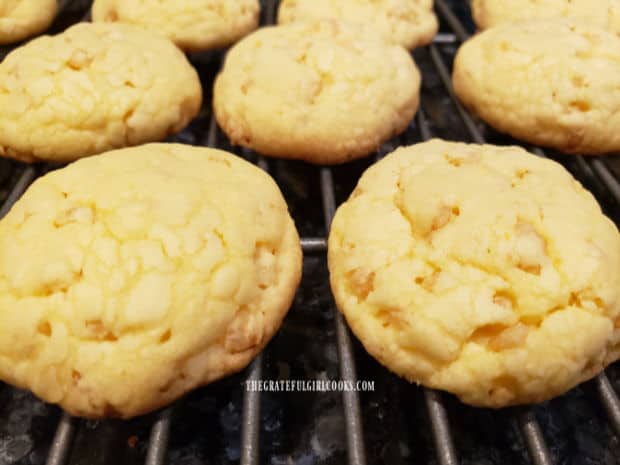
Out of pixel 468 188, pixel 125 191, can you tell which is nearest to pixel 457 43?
pixel 468 188

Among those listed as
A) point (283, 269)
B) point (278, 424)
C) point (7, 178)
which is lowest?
A: point (278, 424)

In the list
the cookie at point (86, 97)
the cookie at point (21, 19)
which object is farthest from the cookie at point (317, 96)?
the cookie at point (21, 19)

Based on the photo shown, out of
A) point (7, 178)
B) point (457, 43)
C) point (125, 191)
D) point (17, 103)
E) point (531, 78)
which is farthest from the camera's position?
point (457, 43)

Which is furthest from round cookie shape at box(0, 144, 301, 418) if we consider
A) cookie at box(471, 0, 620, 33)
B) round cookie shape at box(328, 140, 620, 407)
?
cookie at box(471, 0, 620, 33)

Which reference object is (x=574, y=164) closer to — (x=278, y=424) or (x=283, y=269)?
(x=283, y=269)

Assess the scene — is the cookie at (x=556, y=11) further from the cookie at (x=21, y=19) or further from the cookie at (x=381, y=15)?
the cookie at (x=21, y=19)

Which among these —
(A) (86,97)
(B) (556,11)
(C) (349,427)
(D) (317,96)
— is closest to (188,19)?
(A) (86,97)
